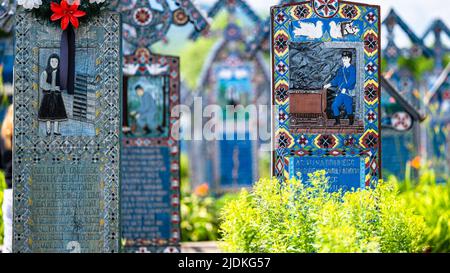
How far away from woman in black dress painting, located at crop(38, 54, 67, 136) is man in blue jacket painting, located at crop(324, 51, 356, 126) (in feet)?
9.67

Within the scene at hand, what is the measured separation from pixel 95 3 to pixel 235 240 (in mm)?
2963

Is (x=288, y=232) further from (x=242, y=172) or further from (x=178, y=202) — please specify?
(x=242, y=172)

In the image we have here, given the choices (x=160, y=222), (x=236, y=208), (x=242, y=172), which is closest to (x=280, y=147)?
(x=236, y=208)

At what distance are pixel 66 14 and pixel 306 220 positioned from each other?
11.0 feet

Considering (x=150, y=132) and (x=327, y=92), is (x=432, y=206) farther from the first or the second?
(x=150, y=132)

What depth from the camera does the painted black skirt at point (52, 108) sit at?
834cm

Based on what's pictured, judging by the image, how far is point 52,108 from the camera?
836cm

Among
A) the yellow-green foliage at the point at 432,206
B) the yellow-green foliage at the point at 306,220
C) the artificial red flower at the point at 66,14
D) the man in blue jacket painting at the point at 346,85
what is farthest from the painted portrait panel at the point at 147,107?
the yellow-green foliage at the point at 306,220

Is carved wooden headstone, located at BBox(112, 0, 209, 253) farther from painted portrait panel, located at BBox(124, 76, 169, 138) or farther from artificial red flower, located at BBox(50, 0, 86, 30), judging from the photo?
artificial red flower, located at BBox(50, 0, 86, 30)

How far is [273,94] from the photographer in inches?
337

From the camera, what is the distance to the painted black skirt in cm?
834

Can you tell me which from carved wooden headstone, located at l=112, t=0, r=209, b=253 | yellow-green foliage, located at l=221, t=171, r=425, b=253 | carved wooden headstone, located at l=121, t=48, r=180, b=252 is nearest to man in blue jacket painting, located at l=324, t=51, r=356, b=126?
yellow-green foliage, located at l=221, t=171, r=425, b=253

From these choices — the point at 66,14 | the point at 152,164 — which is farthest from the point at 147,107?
the point at 66,14

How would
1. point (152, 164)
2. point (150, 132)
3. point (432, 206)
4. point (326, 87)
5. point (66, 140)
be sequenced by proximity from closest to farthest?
point (66, 140)
point (326, 87)
point (432, 206)
point (152, 164)
point (150, 132)
